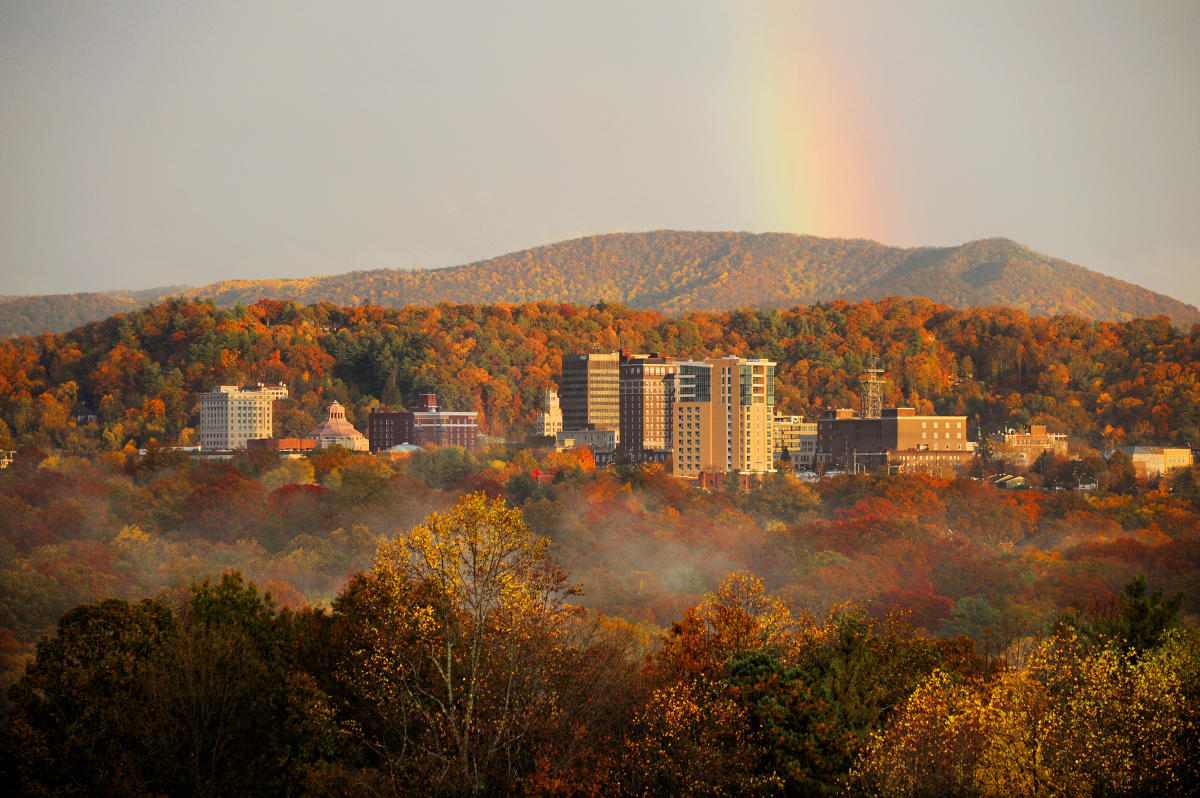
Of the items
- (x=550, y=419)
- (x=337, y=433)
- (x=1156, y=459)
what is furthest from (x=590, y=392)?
(x=1156, y=459)

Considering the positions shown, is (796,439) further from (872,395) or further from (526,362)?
(526,362)

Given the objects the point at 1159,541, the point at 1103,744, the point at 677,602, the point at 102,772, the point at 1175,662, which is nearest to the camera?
the point at 1103,744

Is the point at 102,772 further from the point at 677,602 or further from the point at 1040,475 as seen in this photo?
the point at 1040,475

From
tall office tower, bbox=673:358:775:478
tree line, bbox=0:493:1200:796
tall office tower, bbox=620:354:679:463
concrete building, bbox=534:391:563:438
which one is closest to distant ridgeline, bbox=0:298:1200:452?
concrete building, bbox=534:391:563:438

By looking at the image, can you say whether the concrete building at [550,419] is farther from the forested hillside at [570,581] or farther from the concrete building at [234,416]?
the concrete building at [234,416]

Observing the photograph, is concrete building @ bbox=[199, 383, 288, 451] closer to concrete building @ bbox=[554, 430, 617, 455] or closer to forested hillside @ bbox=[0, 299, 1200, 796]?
forested hillside @ bbox=[0, 299, 1200, 796]


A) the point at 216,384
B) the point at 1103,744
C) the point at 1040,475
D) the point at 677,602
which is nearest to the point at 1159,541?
the point at 1040,475
